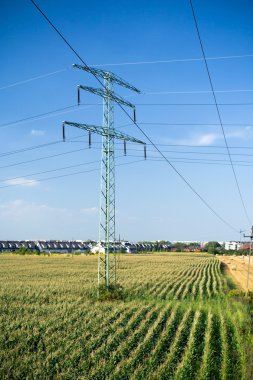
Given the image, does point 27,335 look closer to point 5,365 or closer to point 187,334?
point 5,365

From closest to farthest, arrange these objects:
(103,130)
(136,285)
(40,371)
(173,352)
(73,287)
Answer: (40,371)
(173,352)
(103,130)
(73,287)
(136,285)

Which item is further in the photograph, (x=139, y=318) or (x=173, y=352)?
(x=139, y=318)

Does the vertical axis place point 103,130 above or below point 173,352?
above

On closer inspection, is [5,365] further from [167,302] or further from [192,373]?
[167,302]

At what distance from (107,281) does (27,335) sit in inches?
370

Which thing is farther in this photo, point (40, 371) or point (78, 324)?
point (78, 324)

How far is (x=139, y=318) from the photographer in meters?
20.7

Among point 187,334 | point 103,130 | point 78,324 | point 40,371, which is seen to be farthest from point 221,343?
point 103,130

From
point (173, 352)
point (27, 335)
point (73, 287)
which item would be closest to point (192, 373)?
point (173, 352)

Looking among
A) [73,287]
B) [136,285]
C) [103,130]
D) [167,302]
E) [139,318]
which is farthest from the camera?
[136,285]

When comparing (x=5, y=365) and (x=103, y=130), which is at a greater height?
(x=103, y=130)

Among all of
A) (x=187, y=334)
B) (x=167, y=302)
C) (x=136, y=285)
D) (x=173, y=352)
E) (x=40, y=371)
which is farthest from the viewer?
(x=136, y=285)

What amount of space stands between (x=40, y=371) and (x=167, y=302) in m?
16.4

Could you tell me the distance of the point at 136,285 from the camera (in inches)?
1447
